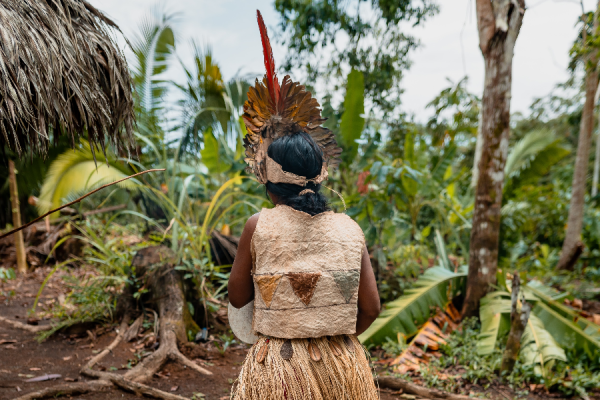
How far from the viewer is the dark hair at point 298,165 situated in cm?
155

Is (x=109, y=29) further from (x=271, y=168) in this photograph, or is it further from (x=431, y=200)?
(x=431, y=200)

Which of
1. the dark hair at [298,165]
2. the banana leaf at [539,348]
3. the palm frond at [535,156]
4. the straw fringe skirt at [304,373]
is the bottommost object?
the banana leaf at [539,348]

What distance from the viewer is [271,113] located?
1677mm

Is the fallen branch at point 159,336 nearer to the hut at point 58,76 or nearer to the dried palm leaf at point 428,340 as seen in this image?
the hut at point 58,76

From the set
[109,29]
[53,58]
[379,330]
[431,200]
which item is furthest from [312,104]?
[431,200]

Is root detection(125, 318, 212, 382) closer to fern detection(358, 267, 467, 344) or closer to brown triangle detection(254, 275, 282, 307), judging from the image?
fern detection(358, 267, 467, 344)

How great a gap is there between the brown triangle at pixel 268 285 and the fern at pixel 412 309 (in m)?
2.61

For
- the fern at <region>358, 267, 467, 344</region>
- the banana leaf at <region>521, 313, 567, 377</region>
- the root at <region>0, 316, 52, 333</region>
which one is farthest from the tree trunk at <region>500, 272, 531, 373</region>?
the root at <region>0, 316, 52, 333</region>

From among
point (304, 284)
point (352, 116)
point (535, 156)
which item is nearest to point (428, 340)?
point (352, 116)

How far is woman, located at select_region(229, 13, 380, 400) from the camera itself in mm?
1500

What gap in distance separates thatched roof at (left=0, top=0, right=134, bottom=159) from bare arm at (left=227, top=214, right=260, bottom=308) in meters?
1.26

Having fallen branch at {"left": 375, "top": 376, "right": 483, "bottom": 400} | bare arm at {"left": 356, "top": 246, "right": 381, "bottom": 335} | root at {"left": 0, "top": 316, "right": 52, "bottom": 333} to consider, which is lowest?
fallen branch at {"left": 375, "top": 376, "right": 483, "bottom": 400}

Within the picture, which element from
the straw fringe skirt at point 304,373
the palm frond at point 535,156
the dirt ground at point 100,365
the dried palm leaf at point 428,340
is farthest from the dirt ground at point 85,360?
the palm frond at point 535,156

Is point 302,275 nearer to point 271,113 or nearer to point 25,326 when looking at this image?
point 271,113
